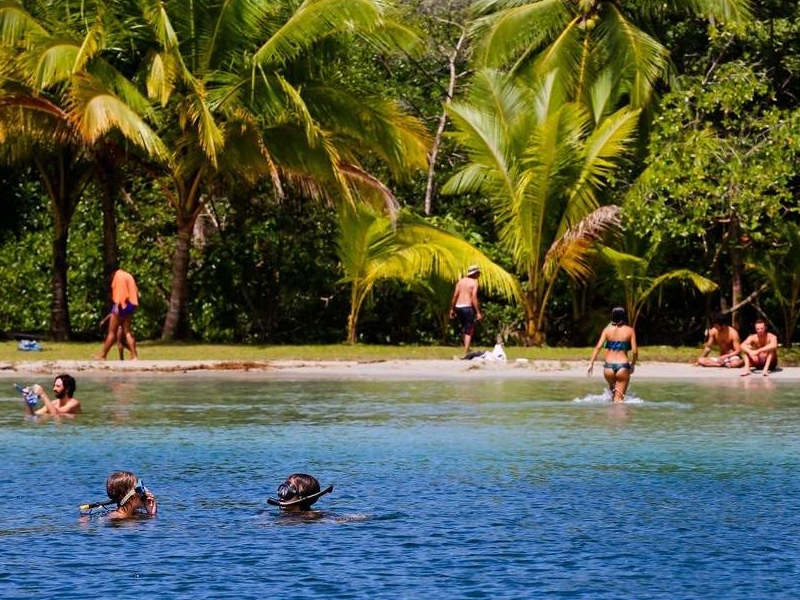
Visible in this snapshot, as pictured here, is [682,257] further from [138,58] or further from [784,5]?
[138,58]

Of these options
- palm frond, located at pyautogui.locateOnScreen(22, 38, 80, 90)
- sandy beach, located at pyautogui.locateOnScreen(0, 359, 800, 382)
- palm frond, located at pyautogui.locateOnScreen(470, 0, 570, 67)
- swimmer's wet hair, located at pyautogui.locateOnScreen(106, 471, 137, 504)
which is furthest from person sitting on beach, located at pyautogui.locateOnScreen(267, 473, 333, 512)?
palm frond, located at pyautogui.locateOnScreen(470, 0, 570, 67)

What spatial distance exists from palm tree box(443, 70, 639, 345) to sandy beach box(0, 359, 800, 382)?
11.0ft

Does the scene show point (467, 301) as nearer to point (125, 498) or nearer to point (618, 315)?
point (618, 315)

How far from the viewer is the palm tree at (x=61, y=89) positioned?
24.8m

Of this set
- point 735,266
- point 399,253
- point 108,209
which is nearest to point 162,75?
point 108,209

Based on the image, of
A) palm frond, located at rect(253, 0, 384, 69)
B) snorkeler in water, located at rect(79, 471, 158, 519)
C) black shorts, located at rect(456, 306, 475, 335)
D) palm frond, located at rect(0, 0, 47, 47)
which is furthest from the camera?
black shorts, located at rect(456, 306, 475, 335)

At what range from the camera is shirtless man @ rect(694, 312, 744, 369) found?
960 inches

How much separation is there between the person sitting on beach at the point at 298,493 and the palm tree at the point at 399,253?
50.1ft

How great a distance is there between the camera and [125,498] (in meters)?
11.4

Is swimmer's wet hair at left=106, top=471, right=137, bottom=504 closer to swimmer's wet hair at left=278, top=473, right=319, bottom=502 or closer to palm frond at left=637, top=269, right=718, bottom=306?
swimmer's wet hair at left=278, top=473, right=319, bottom=502

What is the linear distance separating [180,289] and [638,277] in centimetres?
816

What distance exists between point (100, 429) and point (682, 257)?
15.5 metres

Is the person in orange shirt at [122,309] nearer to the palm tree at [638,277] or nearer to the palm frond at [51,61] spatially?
the palm frond at [51,61]

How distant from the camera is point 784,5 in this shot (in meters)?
30.5
